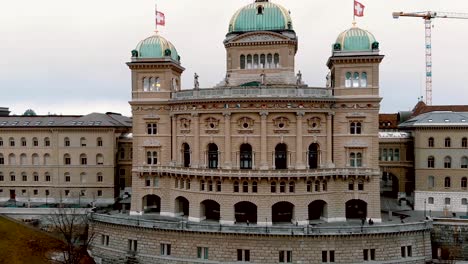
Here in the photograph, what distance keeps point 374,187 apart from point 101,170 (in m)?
53.0

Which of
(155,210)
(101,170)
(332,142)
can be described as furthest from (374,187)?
(101,170)

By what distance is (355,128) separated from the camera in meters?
74.9

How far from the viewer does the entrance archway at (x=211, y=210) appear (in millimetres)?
76000

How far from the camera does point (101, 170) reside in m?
94.7

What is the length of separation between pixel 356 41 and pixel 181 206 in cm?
3956

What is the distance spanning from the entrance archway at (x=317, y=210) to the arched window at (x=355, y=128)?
1225 cm

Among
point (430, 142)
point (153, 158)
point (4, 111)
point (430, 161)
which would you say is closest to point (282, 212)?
point (153, 158)

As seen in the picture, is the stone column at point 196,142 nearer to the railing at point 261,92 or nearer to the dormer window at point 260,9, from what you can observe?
the railing at point 261,92

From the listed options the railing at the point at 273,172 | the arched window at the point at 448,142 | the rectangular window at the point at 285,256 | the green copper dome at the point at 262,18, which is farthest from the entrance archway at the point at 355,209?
the green copper dome at the point at 262,18

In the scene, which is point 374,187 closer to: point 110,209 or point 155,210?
point 155,210

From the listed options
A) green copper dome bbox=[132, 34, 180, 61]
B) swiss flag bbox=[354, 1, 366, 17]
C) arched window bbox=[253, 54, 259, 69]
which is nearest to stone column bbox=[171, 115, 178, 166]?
green copper dome bbox=[132, 34, 180, 61]

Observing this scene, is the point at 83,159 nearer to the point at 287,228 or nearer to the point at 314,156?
the point at 314,156

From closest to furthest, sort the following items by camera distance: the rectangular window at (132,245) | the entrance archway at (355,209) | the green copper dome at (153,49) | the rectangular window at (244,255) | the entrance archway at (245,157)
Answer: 1. the rectangular window at (244,255)
2. the rectangular window at (132,245)
3. the entrance archway at (245,157)
4. the entrance archway at (355,209)
5. the green copper dome at (153,49)

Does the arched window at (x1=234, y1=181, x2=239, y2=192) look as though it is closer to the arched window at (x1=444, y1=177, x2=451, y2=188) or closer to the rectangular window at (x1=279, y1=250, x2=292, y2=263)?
the rectangular window at (x1=279, y1=250, x2=292, y2=263)
